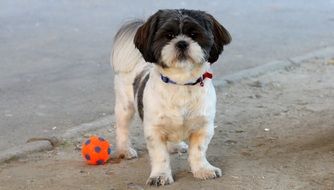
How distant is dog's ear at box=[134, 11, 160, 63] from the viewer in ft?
13.8

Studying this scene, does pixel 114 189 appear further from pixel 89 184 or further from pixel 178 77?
pixel 178 77

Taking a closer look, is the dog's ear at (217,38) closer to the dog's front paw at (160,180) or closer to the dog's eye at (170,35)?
the dog's eye at (170,35)

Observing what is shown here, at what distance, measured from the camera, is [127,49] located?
5.07 m

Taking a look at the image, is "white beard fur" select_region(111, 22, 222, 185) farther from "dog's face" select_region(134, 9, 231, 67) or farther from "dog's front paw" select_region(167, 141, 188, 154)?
"dog's front paw" select_region(167, 141, 188, 154)

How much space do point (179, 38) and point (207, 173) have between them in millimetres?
854

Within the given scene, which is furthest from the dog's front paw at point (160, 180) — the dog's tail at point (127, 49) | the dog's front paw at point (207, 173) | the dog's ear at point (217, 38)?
the dog's tail at point (127, 49)

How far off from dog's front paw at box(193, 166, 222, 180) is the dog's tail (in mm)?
943

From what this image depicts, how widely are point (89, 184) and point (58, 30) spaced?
6457 mm

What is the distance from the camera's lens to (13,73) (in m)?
8.02

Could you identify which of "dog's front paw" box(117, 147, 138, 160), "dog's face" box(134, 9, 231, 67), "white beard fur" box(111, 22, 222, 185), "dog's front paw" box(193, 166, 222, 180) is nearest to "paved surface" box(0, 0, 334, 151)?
"dog's front paw" box(117, 147, 138, 160)

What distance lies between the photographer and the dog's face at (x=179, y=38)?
4113 mm

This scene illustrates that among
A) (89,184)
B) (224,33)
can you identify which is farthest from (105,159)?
(224,33)

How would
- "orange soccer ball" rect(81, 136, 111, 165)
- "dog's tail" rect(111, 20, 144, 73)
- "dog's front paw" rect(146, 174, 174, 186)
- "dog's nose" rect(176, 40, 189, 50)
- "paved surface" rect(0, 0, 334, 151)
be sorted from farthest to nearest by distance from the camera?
"paved surface" rect(0, 0, 334, 151) → "dog's tail" rect(111, 20, 144, 73) → "orange soccer ball" rect(81, 136, 111, 165) → "dog's front paw" rect(146, 174, 174, 186) → "dog's nose" rect(176, 40, 189, 50)

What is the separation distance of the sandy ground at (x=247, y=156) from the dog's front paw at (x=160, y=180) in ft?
0.12
